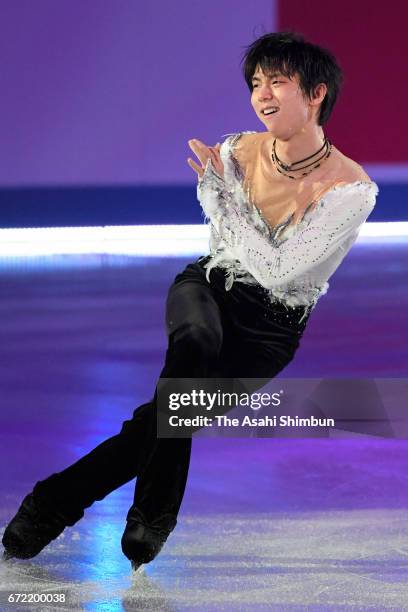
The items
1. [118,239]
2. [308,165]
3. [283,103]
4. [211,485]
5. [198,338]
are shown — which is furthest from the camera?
[118,239]

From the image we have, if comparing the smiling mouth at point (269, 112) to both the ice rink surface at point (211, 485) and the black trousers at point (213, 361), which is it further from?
the ice rink surface at point (211, 485)

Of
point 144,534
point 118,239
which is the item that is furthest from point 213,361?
point 118,239

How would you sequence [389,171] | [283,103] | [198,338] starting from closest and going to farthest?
[198,338]
[283,103]
[389,171]

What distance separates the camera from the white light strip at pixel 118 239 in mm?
8117

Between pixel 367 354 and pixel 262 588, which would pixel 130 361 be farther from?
pixel 262 588

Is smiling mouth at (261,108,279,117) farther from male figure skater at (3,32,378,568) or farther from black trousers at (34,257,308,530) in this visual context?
black trousers at (34,257,308,530)

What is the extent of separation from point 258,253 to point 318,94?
0.36 m

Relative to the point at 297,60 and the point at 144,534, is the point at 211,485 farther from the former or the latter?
the point at 297,60

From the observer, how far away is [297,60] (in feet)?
8.54

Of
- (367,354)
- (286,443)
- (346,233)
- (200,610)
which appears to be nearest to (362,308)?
(367,354)

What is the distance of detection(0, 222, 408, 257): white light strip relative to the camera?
26.6 feet

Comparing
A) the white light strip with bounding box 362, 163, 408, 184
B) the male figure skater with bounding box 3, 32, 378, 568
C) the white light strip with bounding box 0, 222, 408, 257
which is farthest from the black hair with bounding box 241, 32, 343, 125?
the white light strip with bounding box 362, 163, 408, 184

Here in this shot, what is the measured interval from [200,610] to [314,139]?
1.02 metres

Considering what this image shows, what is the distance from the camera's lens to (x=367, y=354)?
4.93m
